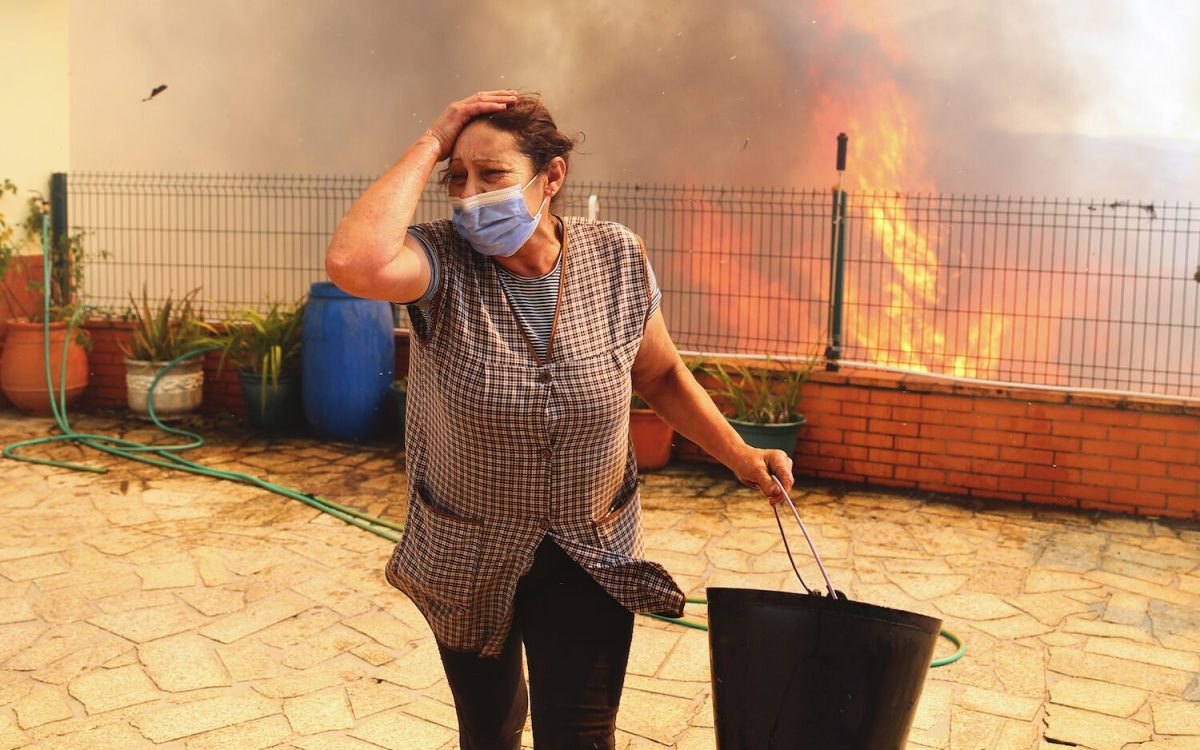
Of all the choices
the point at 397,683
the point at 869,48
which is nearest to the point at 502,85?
the point at 869,48

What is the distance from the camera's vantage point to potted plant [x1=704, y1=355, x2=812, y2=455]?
708 centimetres

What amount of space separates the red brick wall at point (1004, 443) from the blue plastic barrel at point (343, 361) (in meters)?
3.00

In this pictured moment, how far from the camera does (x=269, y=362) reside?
822cm

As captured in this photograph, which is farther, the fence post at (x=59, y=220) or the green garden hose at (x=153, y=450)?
the fence post at (x=59, y=220)

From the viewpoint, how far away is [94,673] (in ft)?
13.2

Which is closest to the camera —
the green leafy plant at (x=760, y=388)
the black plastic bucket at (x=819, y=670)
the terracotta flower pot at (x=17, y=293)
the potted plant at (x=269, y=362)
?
the black plastic bucket at (x=819, y=670)

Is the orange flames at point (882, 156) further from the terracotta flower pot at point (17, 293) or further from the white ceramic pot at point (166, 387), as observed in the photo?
the terracotta flower pot at point (17, 293)

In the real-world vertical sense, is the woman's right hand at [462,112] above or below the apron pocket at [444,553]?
above

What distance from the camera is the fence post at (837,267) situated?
295 inches

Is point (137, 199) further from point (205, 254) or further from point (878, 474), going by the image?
point (878, 474)

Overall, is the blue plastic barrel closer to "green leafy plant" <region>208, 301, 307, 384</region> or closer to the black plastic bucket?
"green leafy plant" <region>208, 301, 307, 384</region>

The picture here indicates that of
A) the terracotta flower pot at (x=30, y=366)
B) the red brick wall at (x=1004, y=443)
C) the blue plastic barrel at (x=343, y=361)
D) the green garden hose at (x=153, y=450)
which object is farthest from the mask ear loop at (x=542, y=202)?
the terracotta flower pot at (x=30, y=366)

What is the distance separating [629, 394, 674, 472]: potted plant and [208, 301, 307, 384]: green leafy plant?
8.70ft

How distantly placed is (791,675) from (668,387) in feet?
2.45
